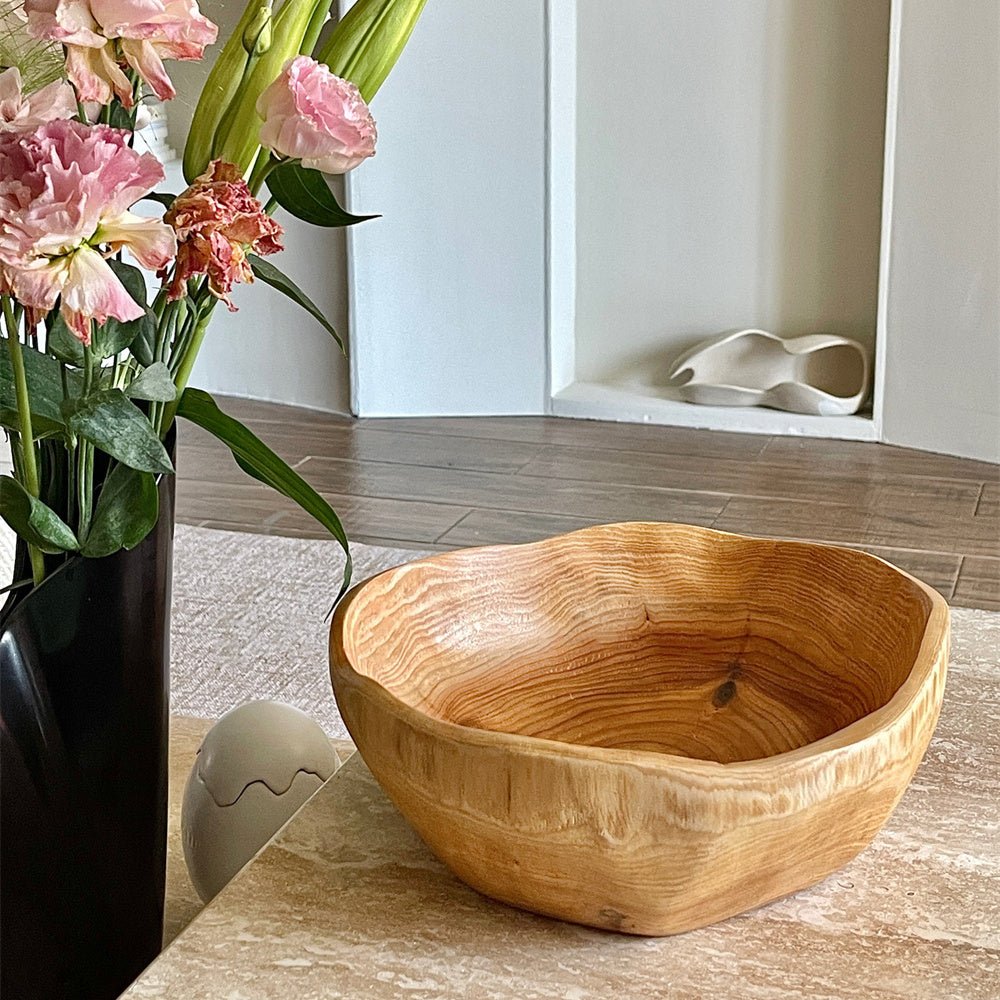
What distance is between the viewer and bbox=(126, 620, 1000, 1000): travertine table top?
0.56 m

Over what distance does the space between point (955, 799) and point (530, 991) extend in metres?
0.27

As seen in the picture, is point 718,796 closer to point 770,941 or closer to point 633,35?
point 770,941

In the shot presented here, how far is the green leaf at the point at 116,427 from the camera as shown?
0.57 m

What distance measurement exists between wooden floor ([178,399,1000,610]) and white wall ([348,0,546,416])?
115 mm

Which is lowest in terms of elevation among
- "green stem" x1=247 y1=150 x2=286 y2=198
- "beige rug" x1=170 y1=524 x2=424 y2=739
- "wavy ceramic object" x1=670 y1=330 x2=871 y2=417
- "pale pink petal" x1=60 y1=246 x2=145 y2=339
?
"beige rug" x1=170 y1=524 x2=424 y2=739

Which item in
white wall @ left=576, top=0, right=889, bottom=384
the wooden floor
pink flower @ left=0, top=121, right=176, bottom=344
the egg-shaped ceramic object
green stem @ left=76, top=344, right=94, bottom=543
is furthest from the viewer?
white wall @ left=576, top=0, right=889, bottom=384

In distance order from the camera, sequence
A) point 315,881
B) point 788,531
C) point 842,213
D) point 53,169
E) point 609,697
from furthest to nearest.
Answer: point 842,213 < point 788,531 < point 609,697 < point 315,881 < point 53,169

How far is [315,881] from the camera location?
0.64 metres

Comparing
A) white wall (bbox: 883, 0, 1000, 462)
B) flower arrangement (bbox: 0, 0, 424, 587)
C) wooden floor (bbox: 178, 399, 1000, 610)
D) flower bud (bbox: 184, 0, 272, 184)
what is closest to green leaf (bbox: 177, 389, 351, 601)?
flower arrangement (bbox: 0, 0, 424, 587)

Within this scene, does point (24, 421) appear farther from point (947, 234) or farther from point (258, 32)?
point (947, 234)

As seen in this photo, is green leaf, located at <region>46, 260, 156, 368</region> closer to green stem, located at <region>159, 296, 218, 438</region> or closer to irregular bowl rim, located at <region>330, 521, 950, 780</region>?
green stem, located at <region>159, 296, 218, 438</region>

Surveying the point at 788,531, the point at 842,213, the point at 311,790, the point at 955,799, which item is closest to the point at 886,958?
the point at 955,799

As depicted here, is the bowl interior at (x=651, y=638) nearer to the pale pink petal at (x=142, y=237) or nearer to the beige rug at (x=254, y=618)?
the pale pink petal at (x=142, y=237)

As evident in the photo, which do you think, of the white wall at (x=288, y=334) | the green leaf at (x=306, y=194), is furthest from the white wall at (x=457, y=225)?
the green leaf at (x=306, y=194)
